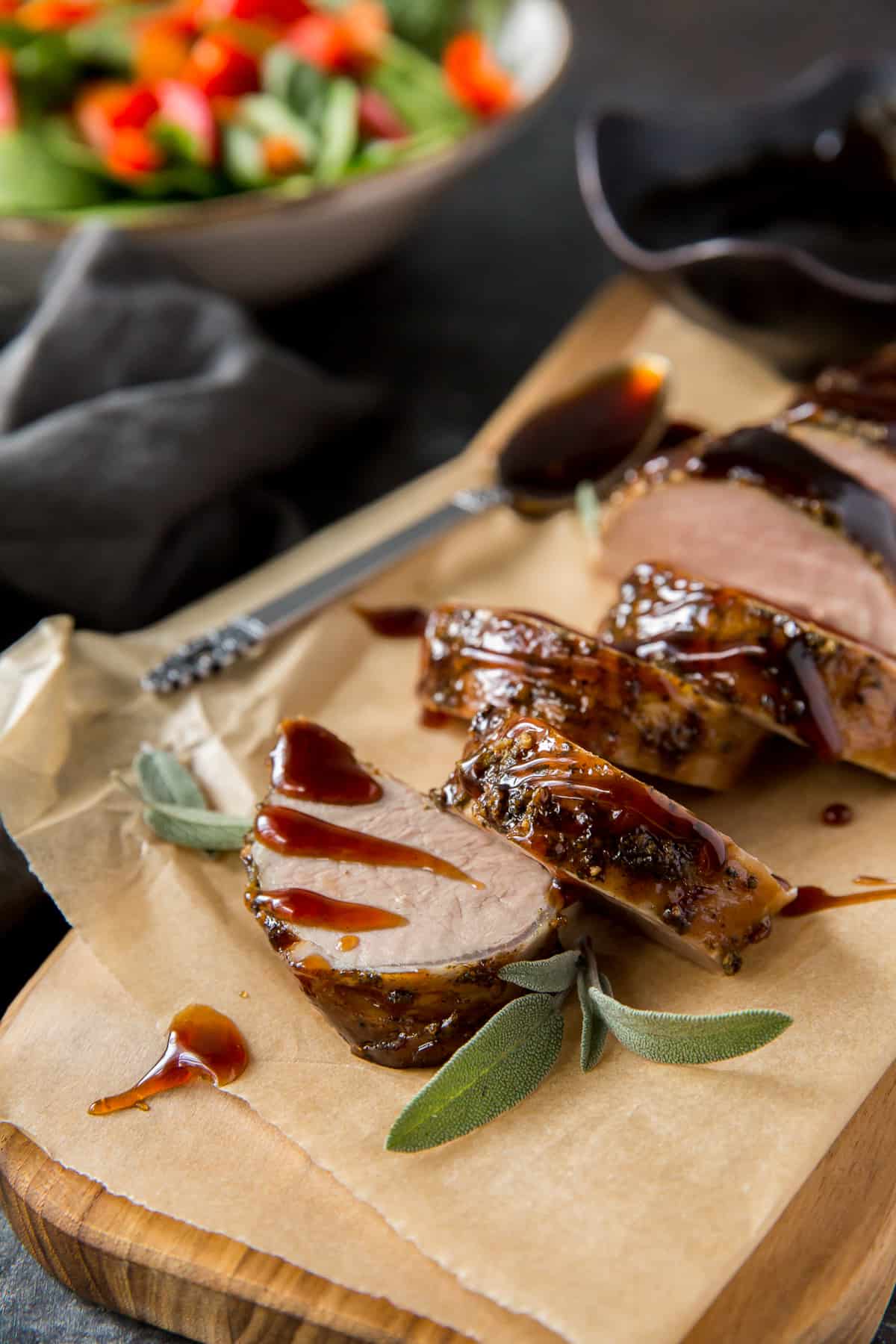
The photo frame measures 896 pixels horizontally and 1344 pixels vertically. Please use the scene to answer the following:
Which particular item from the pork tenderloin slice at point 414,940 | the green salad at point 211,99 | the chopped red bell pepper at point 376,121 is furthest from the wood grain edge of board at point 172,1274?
the chopped red bell pepper at point 376,121

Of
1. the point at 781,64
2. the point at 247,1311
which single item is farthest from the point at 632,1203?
the point at 781,64

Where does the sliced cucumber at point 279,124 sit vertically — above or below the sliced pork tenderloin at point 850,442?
above

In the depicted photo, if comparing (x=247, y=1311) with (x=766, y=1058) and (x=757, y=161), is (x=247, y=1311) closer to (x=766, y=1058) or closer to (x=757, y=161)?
(x=766, y=1058)

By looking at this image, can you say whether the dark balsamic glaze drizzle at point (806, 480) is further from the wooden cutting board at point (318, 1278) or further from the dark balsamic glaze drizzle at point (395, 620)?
the wooden cutting board at point (318, 1278)

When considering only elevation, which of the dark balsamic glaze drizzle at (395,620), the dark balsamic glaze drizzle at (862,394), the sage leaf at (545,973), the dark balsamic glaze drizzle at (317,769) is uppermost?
the dark balsamic glaze drizzle at (862,394)

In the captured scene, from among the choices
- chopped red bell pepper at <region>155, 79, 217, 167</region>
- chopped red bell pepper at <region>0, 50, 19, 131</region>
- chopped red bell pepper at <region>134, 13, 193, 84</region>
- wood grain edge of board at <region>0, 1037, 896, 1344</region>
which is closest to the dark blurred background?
chopped red bell pepper at <region>155, 79, 217, 167</region>

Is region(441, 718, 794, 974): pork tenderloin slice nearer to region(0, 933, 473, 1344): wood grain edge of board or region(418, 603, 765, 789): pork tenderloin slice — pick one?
region(418, 603, 765, 789): pork tenderloin slice
